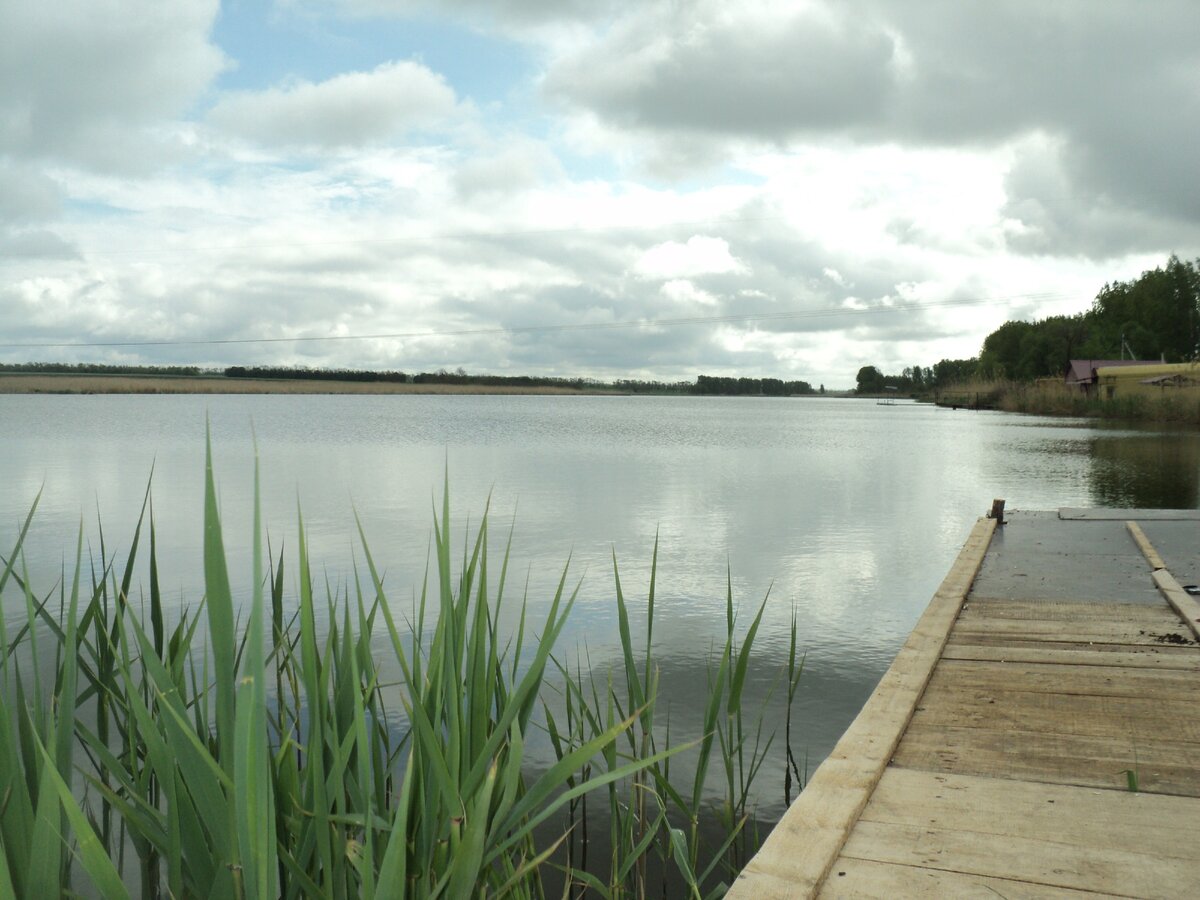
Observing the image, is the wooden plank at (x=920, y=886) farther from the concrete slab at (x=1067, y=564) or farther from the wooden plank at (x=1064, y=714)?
the concrete slab at (x=1067, y=564)

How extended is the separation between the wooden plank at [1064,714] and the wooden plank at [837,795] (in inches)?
5.2

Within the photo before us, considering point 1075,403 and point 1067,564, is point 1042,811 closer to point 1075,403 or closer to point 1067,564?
point 1067,564

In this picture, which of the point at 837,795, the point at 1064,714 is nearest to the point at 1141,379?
the point at 1064,714

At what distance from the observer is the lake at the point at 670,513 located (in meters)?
6.74

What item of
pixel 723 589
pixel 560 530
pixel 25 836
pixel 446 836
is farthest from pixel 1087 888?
pixel 560 530

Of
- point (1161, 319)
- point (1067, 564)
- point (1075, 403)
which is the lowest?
point (1067, 564)

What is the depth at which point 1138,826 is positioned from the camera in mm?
2426

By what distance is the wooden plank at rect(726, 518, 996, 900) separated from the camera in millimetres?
2062

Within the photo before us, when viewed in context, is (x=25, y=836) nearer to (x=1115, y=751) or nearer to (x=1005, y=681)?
(x=1115, y=751)

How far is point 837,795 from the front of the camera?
256cm

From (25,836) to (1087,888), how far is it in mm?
2192

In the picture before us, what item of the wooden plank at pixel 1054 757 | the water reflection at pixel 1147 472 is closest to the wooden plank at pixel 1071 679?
the wooden plank at pixel 1054 757

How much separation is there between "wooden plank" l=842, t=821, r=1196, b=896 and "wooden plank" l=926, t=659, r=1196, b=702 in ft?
4.92

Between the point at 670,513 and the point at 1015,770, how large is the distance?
34.6ft
